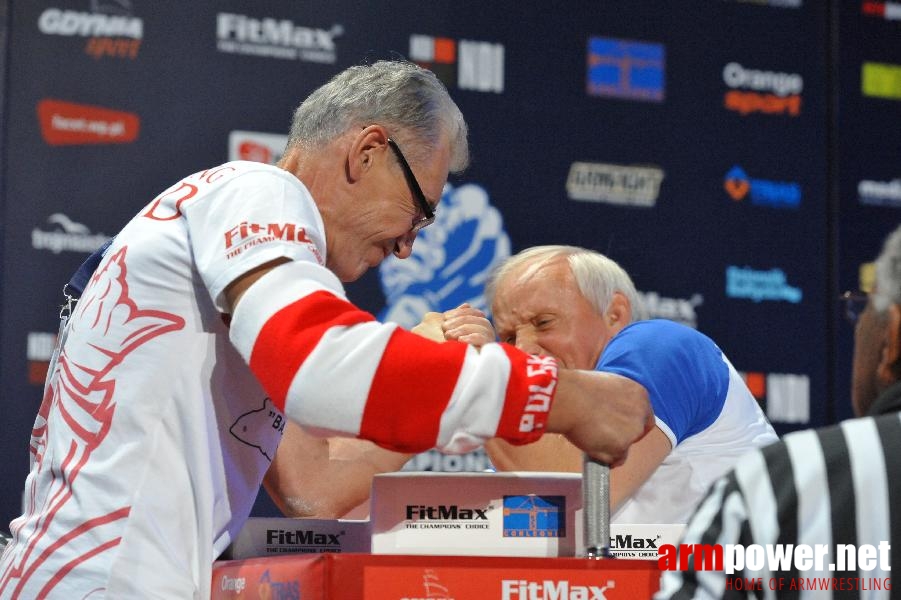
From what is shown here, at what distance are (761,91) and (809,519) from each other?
3.78m

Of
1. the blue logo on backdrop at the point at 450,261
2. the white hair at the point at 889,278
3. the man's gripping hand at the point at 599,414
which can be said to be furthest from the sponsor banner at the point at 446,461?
the white hair at the point at 889,278

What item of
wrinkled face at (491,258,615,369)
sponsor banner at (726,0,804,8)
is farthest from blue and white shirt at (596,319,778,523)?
sponsor banner at (726,0,804,8)

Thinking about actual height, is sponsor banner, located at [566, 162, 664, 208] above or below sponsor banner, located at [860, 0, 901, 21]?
below

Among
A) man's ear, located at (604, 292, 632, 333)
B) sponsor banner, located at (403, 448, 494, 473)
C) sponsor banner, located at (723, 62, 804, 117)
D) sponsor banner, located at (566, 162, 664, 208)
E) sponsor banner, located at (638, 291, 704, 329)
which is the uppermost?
A: sponsor banner, located at (723, 62, 804, 117)

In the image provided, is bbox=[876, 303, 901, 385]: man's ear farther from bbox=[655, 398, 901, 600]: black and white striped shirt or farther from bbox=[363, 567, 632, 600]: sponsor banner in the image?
bbox=[363, 567, 632, 600]: sponsor banner

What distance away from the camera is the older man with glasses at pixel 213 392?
1.31 m

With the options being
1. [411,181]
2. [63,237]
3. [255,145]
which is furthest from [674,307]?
[411,181]

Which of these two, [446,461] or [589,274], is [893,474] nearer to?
[589,274]

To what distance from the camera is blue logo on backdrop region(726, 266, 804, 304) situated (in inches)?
179

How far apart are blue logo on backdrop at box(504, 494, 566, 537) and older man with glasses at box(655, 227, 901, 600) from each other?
0.28 meters

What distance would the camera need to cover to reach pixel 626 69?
4523 mm

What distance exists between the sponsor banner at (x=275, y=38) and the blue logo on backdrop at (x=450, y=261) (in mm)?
618

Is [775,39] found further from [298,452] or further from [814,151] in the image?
[298,452]

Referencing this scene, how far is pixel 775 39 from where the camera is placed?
15.7 feet
